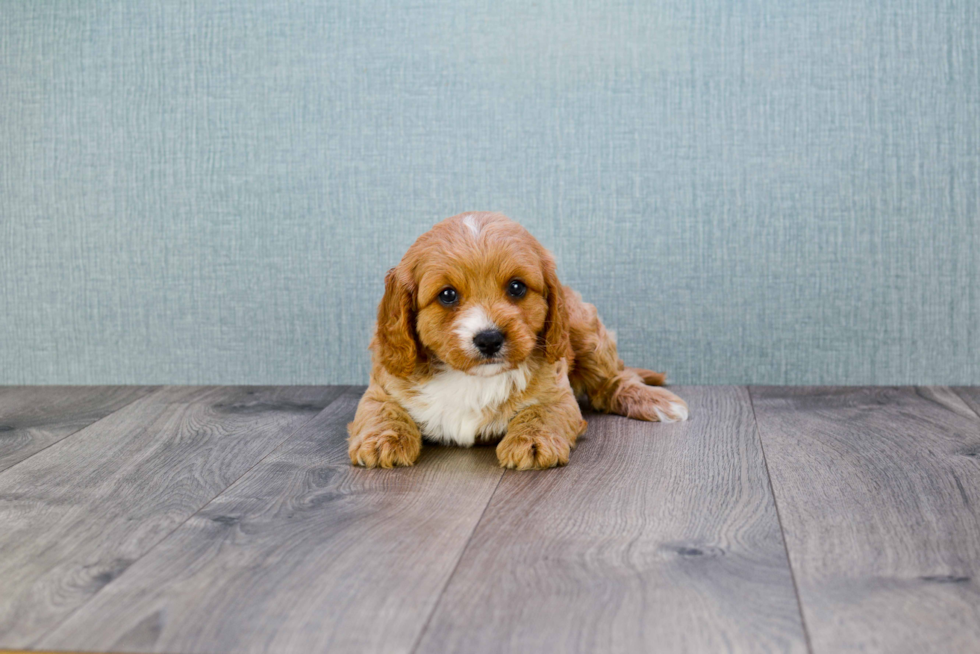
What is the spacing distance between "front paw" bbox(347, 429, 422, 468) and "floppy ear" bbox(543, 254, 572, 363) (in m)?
0.46

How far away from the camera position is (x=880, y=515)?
180cm

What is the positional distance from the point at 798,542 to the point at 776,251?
5.61ft

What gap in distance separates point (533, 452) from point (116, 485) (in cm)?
101

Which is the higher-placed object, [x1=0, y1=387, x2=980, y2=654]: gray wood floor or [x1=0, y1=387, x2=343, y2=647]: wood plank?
[x1=0, y1=387, x2=980, y2=654]: gray wood floor

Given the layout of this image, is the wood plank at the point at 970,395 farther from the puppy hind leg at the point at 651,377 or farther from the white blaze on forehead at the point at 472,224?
the white blaze on forehead at the point at 472,224

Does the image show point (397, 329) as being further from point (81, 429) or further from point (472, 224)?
point (81, 429)

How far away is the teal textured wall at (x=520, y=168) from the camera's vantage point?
10.1ft

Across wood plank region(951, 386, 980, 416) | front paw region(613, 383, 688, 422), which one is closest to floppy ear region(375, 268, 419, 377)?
front paw region(613, 383, 688, 422)

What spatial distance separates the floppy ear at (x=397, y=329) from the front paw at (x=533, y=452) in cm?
33

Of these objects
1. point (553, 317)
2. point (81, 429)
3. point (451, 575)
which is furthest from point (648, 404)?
point (81, 429)

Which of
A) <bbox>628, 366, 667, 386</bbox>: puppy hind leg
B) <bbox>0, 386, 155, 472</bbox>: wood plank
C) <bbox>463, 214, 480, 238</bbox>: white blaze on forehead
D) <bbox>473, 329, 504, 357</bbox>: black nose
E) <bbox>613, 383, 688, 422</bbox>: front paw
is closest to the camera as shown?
<bbox>473, 329, 504, 357</bbox>: black nose

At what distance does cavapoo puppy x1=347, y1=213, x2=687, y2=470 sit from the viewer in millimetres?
2170

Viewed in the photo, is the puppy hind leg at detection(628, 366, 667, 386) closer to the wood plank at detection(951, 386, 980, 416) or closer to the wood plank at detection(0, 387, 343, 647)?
the wood plank at detection(951, 386, 980, 416)

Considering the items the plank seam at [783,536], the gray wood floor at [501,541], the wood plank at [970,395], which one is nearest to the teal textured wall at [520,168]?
Result: the wood plank at [970,395]
